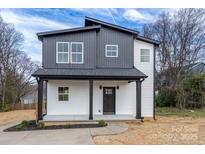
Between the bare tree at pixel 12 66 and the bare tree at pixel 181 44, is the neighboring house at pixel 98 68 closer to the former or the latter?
the bare tree at pixel 12 66

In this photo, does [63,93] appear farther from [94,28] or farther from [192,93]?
[192,93]

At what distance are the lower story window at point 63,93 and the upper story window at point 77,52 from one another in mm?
2003

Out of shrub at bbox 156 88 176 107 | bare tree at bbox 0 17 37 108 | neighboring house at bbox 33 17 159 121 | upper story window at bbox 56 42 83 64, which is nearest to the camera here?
neighboring house at bbox 33 17 159 121

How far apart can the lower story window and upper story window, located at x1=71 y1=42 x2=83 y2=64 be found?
2003 mm

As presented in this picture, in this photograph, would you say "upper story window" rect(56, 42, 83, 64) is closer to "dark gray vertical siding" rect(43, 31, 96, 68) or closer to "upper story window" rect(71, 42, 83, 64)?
"upper story window" rect(71, 42, 83, 64)

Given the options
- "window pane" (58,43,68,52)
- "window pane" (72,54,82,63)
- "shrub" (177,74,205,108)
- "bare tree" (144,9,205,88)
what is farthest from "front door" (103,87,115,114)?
"bare tree" (144,9,205,88)

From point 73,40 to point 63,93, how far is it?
355 cm

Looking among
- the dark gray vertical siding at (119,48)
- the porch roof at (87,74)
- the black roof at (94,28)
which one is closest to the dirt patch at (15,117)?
the porch roof at (87,74)

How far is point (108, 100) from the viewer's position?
1742cm

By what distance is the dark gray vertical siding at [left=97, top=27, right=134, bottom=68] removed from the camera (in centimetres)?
1692

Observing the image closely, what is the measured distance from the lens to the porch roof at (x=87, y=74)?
1501cm
